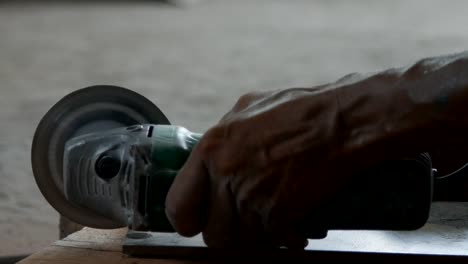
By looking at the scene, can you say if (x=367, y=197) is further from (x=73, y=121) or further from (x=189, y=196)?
(x=73, y=121)

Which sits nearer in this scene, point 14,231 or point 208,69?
point 14,231

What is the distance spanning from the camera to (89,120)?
144 centimetres

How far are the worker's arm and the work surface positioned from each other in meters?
0.14

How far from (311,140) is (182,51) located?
4343 millimetres

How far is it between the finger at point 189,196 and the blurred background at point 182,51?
1.38 meters

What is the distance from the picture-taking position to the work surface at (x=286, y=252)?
1231mm

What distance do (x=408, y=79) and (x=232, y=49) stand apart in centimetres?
452

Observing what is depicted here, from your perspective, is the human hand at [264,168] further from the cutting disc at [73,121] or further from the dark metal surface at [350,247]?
the cutting disc at [73,121]

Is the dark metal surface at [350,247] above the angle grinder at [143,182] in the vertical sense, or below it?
below

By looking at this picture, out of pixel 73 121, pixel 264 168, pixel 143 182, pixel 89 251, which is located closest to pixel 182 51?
pixel 73 121

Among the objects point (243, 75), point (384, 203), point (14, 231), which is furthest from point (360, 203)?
point (243, 75)

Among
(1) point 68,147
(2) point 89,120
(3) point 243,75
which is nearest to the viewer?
(1) point 68,147

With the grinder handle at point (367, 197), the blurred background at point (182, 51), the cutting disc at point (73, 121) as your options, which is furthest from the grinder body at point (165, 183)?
the blurred background at point (182, 51)

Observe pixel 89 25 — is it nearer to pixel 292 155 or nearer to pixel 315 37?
pixel 315 37
